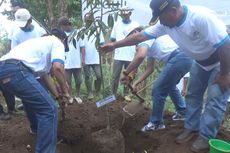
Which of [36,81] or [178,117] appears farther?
[178,117]

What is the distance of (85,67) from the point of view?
21.3 ft

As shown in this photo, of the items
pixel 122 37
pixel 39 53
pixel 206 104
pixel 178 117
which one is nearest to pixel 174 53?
pixel 206 104

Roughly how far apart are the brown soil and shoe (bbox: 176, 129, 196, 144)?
6cm

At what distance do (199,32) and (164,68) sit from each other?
3.29ft

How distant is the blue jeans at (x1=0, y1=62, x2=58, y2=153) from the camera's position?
140 inches

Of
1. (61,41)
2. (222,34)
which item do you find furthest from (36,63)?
(222,34)

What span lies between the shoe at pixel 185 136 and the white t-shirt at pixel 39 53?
1.65 m

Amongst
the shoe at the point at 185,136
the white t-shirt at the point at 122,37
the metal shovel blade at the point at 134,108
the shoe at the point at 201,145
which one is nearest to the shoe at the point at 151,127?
the metal shovel blade at the point at 134,108

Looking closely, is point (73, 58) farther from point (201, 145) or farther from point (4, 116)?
point (201, 145)

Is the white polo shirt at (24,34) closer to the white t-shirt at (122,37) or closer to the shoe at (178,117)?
the white t-shirt at (122,37)

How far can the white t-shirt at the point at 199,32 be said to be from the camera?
3332 millimetres

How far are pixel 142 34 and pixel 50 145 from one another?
1.61m

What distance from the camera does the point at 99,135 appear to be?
4.09m

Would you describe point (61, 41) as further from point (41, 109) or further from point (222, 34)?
point (222, 34)
